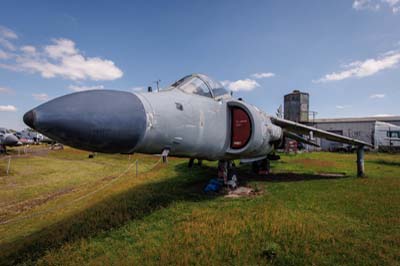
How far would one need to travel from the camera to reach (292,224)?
157 inches

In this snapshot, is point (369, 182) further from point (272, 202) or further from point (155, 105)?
point (155, 105)

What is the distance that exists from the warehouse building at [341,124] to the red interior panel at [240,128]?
92.2 ft

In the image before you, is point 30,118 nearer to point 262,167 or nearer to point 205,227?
point 205,227

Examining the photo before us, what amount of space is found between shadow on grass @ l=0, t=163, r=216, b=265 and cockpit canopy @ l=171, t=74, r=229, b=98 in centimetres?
271

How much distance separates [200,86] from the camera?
4723 mm

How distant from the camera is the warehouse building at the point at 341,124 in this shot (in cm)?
2705

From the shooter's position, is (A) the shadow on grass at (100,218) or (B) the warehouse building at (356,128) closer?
(A) the shadow on grass at (100,218)

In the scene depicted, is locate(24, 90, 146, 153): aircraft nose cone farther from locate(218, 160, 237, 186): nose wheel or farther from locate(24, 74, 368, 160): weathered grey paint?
locate(218, 160, 237, 186): nose wheel

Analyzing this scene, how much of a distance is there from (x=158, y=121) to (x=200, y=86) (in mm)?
1781

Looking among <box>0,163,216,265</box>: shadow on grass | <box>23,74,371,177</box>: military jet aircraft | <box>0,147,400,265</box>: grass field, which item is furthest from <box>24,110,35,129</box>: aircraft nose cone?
<box>0,163,216,265</box>: shadow on grass

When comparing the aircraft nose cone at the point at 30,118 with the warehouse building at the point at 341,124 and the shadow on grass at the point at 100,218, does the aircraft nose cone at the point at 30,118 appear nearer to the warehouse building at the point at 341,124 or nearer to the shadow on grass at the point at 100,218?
the shadow on grass at the point at 100,218

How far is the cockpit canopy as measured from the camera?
447 centimetres

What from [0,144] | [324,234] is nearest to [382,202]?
[324,234]

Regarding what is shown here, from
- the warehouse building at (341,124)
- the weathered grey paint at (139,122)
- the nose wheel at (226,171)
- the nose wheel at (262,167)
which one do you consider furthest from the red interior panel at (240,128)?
the warehouse building at (341,124)
